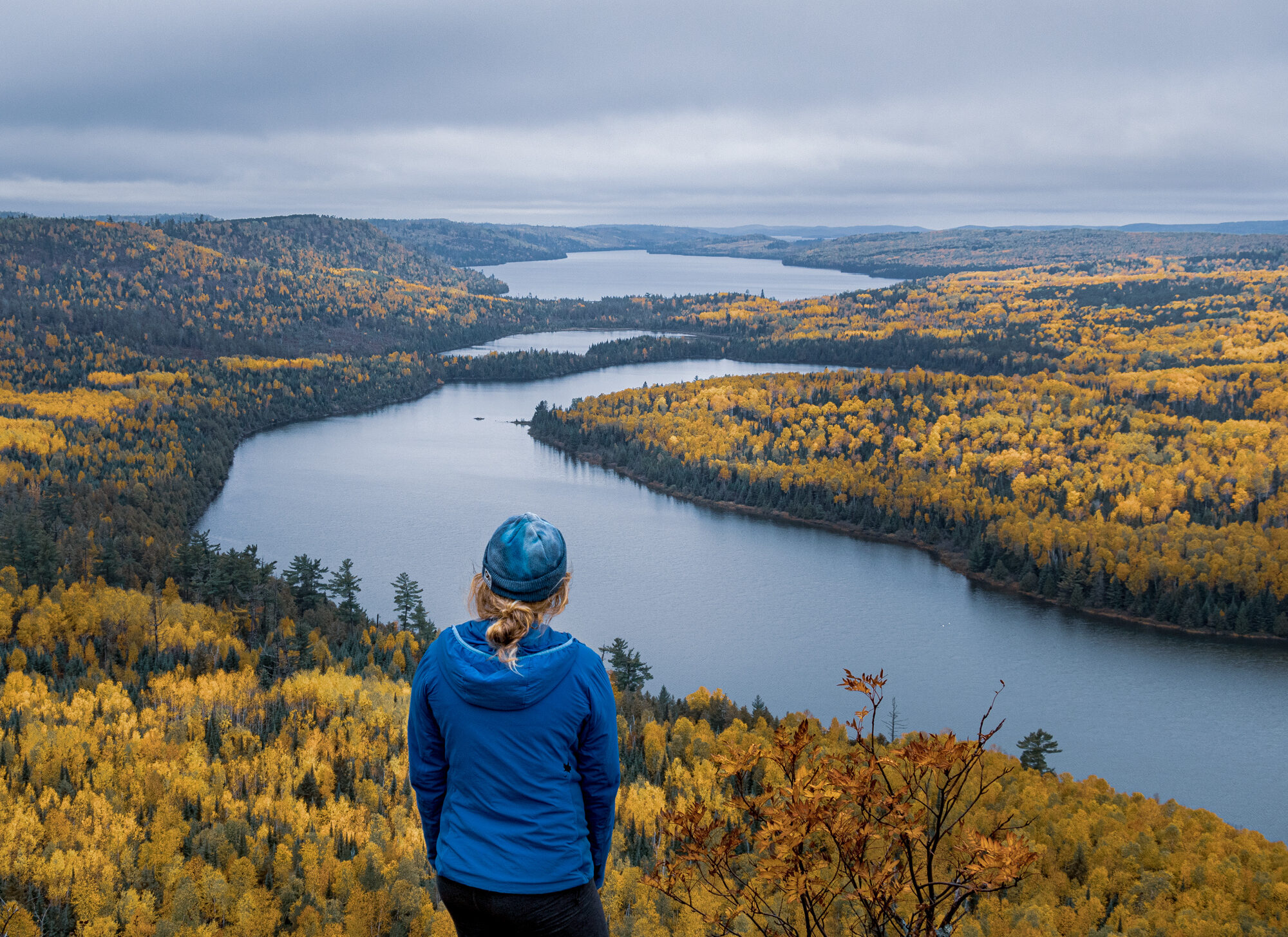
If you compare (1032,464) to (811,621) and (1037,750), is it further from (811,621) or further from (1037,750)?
(1037,750)

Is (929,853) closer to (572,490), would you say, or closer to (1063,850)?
(1063,850)

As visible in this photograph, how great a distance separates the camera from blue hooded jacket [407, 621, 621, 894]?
600 centimetres

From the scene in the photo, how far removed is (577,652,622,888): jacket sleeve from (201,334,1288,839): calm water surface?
206 ft

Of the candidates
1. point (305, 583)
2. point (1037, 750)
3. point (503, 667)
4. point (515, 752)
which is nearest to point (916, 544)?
point (1037, 750)

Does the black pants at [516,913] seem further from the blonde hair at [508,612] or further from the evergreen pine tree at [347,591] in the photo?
the evergreen pine tree at [347,591]

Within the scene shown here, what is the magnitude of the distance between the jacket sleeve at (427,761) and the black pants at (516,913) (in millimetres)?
381

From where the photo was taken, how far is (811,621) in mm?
83812

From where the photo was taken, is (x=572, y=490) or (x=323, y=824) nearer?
(x=323, y=824)

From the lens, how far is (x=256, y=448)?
504 feet

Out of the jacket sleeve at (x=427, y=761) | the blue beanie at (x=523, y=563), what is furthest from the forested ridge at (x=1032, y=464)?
the blue beanie at (x=523, y=563)

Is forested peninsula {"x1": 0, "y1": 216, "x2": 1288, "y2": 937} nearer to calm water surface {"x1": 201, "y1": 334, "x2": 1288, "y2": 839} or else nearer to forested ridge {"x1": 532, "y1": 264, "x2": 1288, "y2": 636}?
forested ridge {"x1": 532, "y1": 264, "x2": 1288, "y2": 636}

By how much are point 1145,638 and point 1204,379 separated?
355 ft

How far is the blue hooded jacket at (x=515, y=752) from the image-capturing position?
236 inches

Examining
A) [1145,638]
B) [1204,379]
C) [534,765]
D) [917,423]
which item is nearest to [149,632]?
[534,765]
